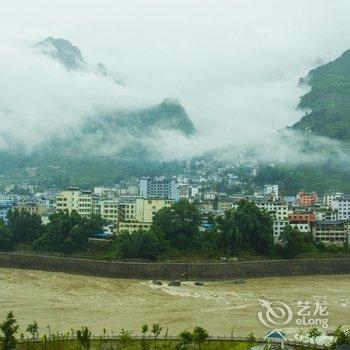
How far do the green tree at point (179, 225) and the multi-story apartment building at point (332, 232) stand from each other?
30.6 feet

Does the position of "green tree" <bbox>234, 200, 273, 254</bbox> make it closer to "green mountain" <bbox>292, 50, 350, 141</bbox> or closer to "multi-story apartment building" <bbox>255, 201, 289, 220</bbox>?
"multi-story apartment building" <bbox>255, 201, 289, 220</bbox>

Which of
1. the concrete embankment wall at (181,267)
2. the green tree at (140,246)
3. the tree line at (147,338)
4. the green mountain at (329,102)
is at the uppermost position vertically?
the green mountain at (329,102)

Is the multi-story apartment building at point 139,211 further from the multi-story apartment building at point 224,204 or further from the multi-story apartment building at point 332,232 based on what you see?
the multi-story apartment building at point 332,232

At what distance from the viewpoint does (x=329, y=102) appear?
344ft

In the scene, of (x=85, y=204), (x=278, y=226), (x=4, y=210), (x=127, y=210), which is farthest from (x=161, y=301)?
(x=4, y=210)

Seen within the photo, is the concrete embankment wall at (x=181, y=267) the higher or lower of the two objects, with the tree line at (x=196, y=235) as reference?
lower

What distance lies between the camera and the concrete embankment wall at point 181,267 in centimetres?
3644

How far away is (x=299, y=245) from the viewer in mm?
41000

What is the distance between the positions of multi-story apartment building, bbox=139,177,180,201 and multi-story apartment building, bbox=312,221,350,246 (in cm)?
2336

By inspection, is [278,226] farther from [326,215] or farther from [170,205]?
[170,205]

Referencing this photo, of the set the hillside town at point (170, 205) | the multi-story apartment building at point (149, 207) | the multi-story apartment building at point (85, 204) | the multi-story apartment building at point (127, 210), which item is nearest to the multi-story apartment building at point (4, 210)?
the hillside town at point (170, 205)

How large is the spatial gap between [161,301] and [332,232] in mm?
21159

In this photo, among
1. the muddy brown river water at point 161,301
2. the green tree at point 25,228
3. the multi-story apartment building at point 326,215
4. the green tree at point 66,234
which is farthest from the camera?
the multi-story apartment building at point 326,215

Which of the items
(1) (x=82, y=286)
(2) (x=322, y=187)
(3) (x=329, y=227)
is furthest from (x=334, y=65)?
(1) (x=82, y=286)
